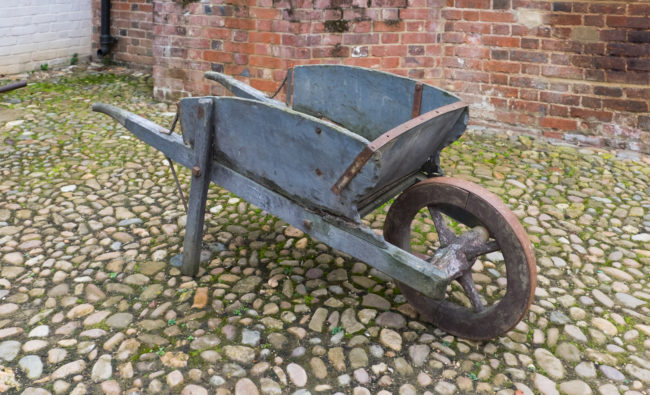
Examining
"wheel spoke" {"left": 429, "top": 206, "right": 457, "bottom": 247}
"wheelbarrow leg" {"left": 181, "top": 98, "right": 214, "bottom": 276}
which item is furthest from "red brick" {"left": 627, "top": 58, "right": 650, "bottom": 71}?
"wheelbarrow leg" {"left": 181, "top": 98, "right": 214, "bottom": 276}

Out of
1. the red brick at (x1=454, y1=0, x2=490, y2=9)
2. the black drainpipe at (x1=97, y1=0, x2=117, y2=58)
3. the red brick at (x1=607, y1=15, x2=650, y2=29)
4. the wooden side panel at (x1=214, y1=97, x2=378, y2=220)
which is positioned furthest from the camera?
the black drainpipe at (x1=97, y1=0, x2=117, y2=58)

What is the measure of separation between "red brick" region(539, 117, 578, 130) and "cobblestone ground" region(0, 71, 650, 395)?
74 centimetres

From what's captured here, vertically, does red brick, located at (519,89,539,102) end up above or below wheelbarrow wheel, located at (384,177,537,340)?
above

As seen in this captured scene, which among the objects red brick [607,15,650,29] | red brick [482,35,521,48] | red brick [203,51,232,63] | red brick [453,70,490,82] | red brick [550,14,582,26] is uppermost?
red brick [550,14,582,26]

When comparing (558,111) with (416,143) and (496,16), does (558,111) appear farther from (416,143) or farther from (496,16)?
(416,143)

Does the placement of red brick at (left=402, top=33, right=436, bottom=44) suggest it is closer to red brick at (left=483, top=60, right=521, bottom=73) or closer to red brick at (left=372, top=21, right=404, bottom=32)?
red brick at (left=372, top=21, right=404, bottom=32)

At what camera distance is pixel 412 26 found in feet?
17.0

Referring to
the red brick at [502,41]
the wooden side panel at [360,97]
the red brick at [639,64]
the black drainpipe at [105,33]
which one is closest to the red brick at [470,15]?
the red brick at [502,41]

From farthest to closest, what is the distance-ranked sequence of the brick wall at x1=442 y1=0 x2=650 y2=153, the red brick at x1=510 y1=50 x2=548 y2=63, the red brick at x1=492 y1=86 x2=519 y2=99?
the red brick at x1=492 y1=86 x2=519 y2=99 < the red brick at x1=510 y1=50 x2=548 y2=63 < the brick wall at x1=442 y1=0 x2=650 y2=153

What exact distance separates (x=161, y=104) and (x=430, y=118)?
14.0ft

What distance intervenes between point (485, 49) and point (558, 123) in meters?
0.97

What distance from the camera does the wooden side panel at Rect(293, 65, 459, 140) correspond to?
9.47ft

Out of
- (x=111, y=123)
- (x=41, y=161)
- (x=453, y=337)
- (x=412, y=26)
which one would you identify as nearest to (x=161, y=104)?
(x=111, y=123)

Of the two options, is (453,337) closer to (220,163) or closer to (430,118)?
(430,118)
